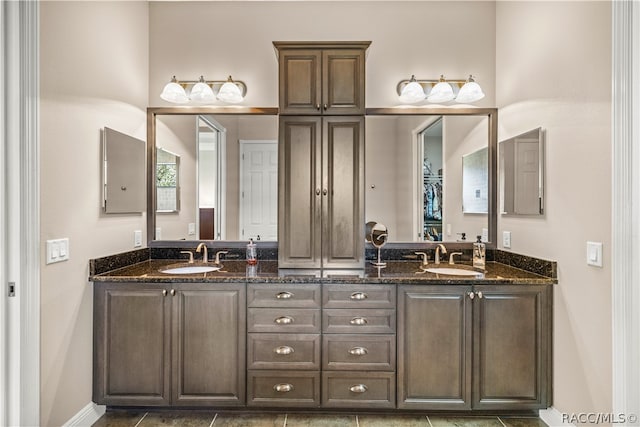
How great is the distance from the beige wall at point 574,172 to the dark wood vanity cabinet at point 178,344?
72.0 inches

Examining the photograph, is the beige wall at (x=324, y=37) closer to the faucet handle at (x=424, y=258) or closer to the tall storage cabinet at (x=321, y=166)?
the tall storage cabinet at (x=321, y=166)

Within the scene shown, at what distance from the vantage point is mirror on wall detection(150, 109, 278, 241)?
110 inches

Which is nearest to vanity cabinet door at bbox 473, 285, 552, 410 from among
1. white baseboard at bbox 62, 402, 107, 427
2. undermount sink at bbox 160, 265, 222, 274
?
undermount sink at bbox 160, 265, 222, 274

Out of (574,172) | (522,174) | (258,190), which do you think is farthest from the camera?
(258,190)

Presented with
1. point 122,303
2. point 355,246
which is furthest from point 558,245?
point 122,303

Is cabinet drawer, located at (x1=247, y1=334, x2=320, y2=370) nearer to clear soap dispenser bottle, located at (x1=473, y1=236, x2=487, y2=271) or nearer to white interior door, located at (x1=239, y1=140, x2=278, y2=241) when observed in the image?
white interior door, located at (x1=239, y1=140, x2=278, y2=241)

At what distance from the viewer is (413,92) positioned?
107 inches

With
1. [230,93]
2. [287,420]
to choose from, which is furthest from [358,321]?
[230,93]

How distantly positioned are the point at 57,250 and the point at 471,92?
2791 millimetres

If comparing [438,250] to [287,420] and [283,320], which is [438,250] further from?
[287,420]

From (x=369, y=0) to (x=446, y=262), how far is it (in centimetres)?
207

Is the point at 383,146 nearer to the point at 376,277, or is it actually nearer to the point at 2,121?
the point at 376,277

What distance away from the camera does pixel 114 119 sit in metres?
2.40

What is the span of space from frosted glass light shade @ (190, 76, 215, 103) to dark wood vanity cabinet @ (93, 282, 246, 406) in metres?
1.42
